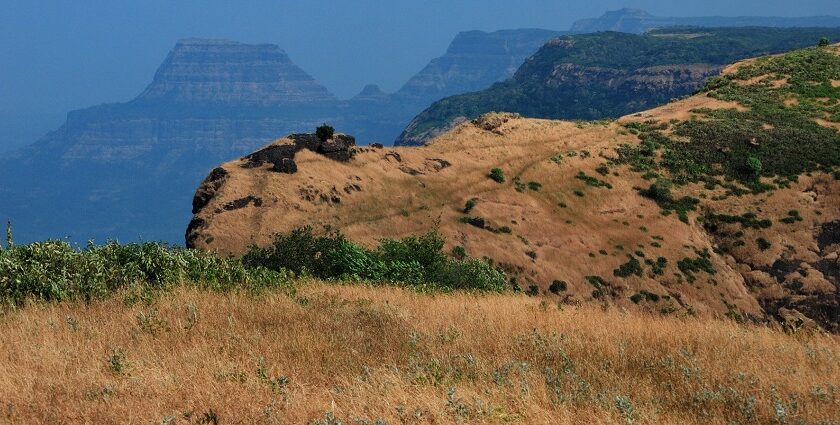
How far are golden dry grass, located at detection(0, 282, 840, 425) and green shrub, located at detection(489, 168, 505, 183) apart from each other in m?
40.3

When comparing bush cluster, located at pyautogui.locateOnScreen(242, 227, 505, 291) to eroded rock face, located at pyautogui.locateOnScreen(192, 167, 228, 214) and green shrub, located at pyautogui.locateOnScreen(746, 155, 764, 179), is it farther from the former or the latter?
green shrub, located at pyautogui.locateOnScreen(746, 155, 764, 179)

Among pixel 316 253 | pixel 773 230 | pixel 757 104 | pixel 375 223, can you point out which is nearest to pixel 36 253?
pixel 316 253

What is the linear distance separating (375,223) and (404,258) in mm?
11532

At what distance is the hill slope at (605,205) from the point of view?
41.9 metres

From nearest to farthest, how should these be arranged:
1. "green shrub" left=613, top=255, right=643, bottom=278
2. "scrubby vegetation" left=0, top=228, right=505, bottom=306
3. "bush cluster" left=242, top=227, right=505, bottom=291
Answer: "scrubby vegetation" left=0, top=228, right=505, bottom=306 → "bush cluster" left=242, top=227, right=505, bottom=291 → "green shrub" left=613, top=255, right=643, bottom=278

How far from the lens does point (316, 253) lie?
1083 inches

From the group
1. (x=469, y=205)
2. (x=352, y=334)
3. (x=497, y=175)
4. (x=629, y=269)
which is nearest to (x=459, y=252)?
(x=469, y=205)

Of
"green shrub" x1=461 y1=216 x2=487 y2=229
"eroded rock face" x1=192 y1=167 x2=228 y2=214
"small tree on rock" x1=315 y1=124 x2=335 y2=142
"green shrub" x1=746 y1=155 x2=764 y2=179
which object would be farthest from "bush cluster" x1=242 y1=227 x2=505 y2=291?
"green shrub" x1=746 y1=155 x2=764 y2=179

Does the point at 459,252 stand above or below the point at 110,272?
below

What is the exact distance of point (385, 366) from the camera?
9.41m

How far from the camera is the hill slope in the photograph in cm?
4188

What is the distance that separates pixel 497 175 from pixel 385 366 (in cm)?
4496

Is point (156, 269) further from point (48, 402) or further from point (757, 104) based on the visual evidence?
point (757, 104)

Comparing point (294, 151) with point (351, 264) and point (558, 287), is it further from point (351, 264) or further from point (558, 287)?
point (351, 264)
